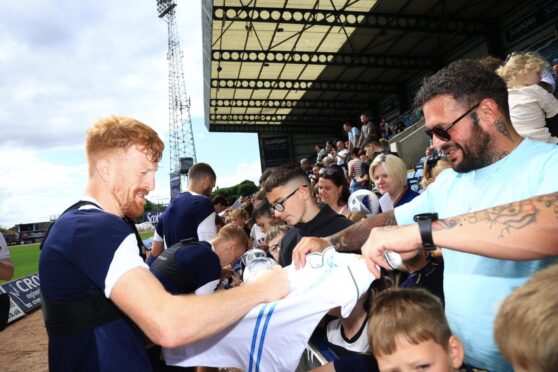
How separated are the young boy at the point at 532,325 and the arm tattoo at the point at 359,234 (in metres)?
1.39

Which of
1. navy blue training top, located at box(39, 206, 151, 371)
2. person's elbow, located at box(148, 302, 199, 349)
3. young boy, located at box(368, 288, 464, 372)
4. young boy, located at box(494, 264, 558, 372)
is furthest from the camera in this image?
young boy, located at box(368, 288, 464, 372)

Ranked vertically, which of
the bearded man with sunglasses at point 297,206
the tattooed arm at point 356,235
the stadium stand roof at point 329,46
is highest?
the stadium stand roof at point 329,46

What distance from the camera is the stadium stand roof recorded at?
14.7 meters

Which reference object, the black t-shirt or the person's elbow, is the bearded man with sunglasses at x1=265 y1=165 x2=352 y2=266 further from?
the person's elbow

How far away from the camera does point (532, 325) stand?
3.04 feet

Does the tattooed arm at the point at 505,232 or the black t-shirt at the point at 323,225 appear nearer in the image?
the tattooed arm at the point at 505,232

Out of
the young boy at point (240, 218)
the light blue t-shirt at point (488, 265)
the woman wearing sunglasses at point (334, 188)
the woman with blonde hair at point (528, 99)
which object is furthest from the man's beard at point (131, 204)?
the young boy at point (240, 218)

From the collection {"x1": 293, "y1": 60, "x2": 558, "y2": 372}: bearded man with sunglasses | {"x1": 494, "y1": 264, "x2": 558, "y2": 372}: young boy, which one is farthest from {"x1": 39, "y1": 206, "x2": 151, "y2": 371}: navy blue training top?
{"x1": 494, "y1": 264, "x2": 558, "y2": 372}: young boy

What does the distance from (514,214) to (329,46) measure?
735 inches

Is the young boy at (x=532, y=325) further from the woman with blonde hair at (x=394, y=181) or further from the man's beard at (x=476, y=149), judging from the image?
the woman with blonde hair at (x=394, y=181)

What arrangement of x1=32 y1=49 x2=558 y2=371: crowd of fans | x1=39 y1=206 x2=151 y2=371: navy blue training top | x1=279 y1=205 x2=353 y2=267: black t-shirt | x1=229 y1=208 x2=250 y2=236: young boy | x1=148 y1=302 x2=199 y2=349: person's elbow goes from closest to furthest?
x1=32 y1=49 x2=558 y2=371: crowd of fans → x1=148 y1=302 x2=199 y2=349: person's elbow → x1=39 y1=206 x2=151 y2=371: navy blue training top → x1=279 y1=205 x2=353 y2=267: black t-shirt → x1=229 y1=208 x2=250 y2=236: young boy

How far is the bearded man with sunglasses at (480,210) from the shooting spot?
4.42ft

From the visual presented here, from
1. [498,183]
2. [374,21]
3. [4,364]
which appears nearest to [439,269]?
[498,183]

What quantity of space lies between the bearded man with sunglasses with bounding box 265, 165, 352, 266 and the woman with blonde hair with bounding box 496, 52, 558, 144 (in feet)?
5.68
